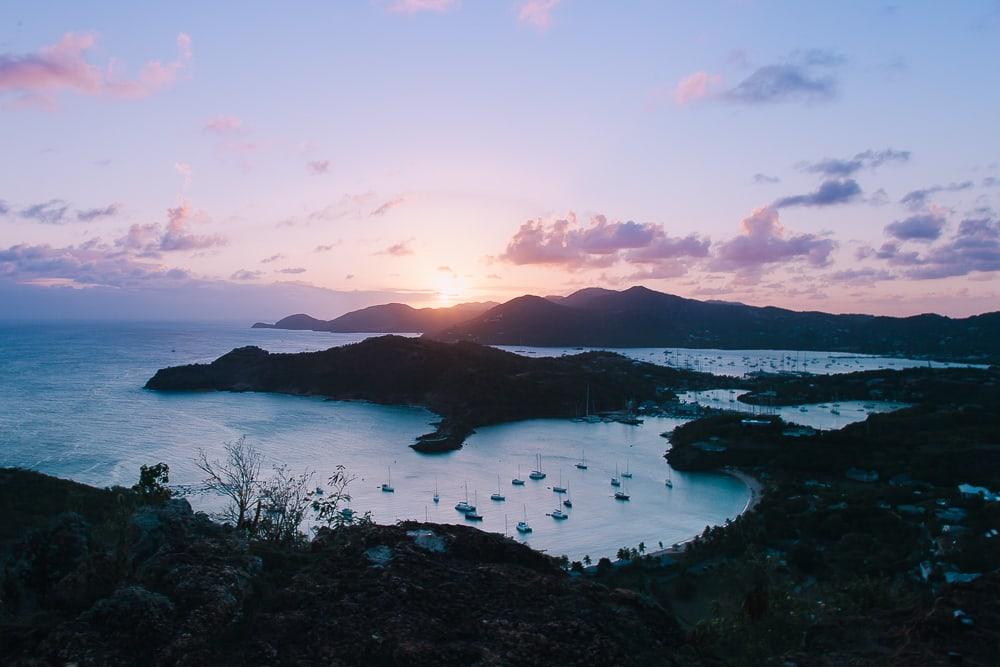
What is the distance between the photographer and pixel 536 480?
43.4m

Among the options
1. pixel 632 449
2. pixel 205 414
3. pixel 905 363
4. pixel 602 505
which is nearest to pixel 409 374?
pixel 205 414

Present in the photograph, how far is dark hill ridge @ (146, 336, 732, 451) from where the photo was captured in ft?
228

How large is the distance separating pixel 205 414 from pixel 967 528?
59.9 metres

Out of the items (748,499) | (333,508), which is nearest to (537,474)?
(748,499)

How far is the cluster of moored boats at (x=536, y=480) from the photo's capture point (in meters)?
34.8

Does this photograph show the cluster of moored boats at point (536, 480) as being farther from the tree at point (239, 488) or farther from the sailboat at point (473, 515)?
the tree at point (239, 488)

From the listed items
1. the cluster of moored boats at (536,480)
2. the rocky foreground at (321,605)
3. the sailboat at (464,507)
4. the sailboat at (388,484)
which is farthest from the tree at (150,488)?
the sailboat at (388,484)

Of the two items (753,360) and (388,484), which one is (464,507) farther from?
(753,360)

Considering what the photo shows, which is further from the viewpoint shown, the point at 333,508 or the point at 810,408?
the point at 810,408

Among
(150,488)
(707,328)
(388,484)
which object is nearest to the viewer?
(150,488)

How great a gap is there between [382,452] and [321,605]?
46.8 meters

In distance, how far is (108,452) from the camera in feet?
145

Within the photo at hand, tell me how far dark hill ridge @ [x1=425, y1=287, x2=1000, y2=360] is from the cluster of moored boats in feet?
300

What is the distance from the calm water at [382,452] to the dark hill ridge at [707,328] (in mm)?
73208
